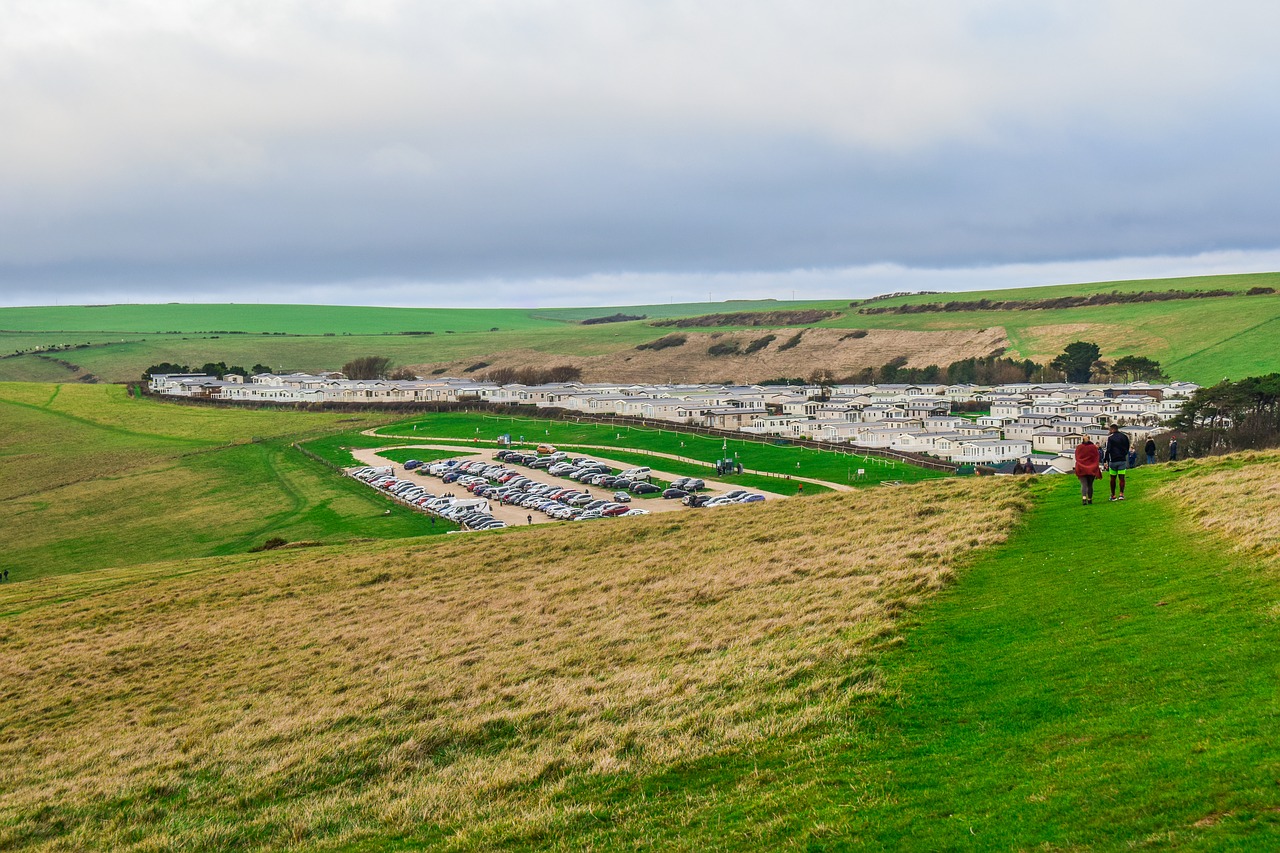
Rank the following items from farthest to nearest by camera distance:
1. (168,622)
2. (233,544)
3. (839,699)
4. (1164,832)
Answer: (233,544) → (168,622) → (839,699) → (1164,832)

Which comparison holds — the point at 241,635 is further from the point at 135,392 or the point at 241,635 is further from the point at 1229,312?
the point at 1229,312

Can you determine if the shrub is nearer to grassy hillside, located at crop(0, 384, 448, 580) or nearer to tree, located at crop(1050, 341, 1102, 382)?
grassy hillside, located at crop(0, 384, 448, 580)

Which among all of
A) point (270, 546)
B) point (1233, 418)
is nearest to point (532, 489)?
point (270, 546)

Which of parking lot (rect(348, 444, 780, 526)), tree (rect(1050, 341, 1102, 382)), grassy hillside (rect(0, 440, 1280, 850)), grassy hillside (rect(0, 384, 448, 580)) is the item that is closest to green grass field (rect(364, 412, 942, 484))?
parking lot (rect(348, 444, 780, 526))

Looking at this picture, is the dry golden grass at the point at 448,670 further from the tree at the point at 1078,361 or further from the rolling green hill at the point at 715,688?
the tree at the point at 1078,361

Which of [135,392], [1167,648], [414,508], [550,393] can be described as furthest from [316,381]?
[1167,648]

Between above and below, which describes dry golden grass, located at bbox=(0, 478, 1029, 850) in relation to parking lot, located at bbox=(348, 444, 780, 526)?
above

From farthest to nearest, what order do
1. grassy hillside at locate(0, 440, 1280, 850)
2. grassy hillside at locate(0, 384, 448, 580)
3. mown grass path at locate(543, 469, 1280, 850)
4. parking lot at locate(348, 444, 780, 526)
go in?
1. parking lot at locate(348, 444, 780, 526)
2. grassy hillside at locate(0, 384, 448, 580)
3. grassy hillside at locate(0, 440, 1280, 850)
4. mown grass path at locate(543, 469, 1280, 850)
